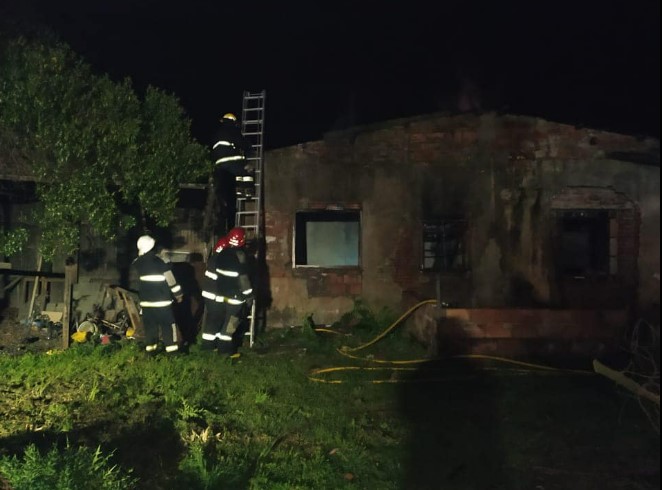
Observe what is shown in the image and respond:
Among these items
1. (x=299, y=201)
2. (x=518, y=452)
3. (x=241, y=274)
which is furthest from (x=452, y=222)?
(x=518, y=452)

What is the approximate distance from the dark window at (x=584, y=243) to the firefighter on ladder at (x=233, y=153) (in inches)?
229

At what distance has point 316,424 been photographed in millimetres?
5191

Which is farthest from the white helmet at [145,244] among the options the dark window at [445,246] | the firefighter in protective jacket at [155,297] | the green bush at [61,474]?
the dark window at [445,246]

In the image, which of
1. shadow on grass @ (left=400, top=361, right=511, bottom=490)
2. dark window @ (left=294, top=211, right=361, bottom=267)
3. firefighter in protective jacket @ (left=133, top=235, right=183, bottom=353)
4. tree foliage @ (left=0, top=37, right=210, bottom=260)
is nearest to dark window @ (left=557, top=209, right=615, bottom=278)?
dark window @ (left=294, top=211, right=361, bottom=267)

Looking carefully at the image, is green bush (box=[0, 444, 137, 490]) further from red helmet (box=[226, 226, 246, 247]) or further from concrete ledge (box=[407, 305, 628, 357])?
concrete ledge (box=[407, 305, 628, 357])

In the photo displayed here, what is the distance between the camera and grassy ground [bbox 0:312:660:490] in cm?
412

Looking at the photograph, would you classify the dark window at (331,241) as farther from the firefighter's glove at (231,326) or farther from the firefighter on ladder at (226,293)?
the firefighter's glove at (231,326)

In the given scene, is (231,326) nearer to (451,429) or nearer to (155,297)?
(155,297)

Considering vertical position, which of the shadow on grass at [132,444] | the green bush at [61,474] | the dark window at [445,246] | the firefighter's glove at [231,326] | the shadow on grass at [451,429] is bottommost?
the shadow on grass at [451,429]

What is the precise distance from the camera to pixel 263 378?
259 inches

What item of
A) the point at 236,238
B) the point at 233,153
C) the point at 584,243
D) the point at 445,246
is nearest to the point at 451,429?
the point at 236,238

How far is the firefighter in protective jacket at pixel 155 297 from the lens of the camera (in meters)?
7.41

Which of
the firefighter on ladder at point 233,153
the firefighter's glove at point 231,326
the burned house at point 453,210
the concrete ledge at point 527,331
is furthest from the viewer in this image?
the burned house at point 453,210

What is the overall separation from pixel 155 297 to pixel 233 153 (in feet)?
8.61
